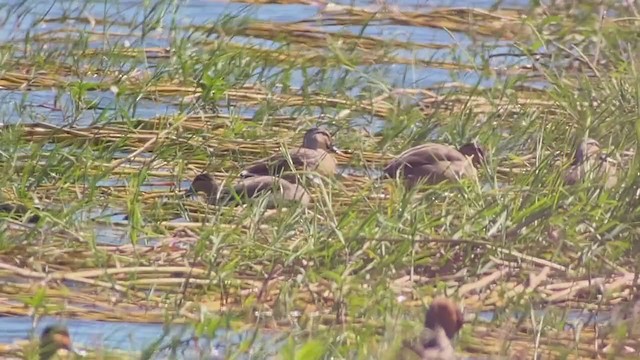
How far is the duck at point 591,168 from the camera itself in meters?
8.87

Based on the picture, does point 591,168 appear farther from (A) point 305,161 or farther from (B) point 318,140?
(B) point 318,140

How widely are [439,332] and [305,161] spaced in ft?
10.4

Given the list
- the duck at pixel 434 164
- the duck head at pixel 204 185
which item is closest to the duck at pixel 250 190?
the duck head at pixel 204 185

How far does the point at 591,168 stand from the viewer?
8867 millimetres

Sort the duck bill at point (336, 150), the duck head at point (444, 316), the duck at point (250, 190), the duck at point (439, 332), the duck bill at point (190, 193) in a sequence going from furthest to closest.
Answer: the duck bill at point (336, 150)
the duck bill at point (190, 193)
the duck at point (250, 190)
the duck head at point (444, 316)
the duck at point (439, 332)

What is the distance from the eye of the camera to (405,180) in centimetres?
968

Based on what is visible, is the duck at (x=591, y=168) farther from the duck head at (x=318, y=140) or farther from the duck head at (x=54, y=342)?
the duck head at (x=54, y=342)

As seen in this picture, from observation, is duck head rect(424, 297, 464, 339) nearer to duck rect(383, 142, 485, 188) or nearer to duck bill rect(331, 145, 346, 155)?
duck rect(383, 142, 485, 188)

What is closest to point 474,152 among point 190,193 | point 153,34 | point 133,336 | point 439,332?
point 190,193

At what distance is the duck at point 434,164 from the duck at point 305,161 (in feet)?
1.02

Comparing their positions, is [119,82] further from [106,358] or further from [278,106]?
[106,358]

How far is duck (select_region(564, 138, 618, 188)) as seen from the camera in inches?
349

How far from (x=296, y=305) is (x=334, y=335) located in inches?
35.3

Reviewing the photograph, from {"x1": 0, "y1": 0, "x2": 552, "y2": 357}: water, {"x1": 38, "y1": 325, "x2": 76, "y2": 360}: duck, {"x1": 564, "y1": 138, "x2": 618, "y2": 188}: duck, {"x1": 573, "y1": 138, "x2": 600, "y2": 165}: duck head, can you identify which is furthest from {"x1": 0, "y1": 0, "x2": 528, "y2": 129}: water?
{"x1": 38, "y1": 325, "x2": 76, "y2": 360}: duck
